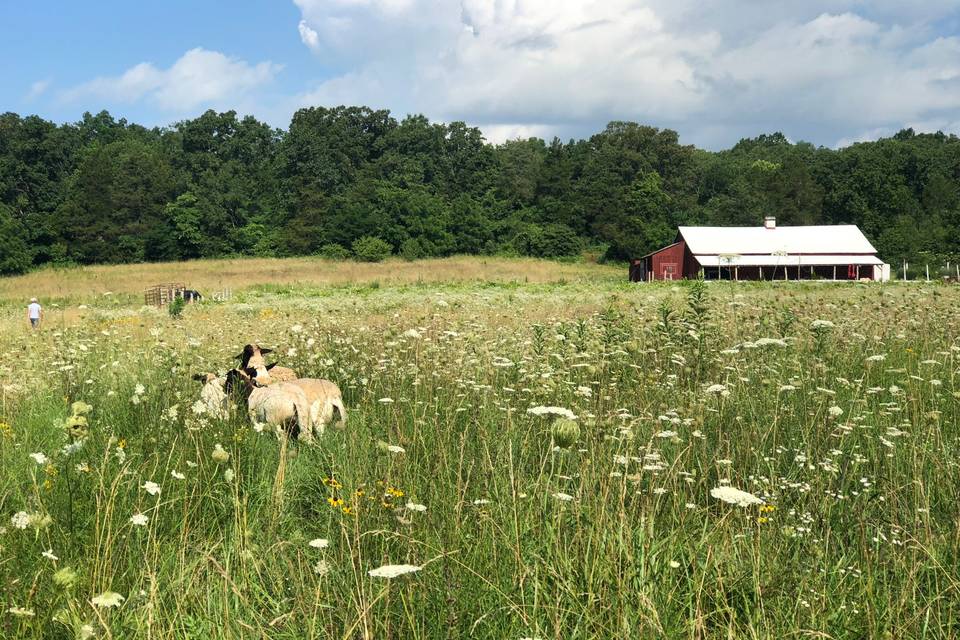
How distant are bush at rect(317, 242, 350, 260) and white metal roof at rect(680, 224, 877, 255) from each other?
104ft

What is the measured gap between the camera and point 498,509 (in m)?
3.25

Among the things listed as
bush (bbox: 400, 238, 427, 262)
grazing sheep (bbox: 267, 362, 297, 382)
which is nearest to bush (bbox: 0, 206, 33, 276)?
bush (bbox: 400, 238, 427, 262)

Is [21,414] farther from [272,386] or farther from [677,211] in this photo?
[677,211]

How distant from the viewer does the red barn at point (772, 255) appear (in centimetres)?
5334

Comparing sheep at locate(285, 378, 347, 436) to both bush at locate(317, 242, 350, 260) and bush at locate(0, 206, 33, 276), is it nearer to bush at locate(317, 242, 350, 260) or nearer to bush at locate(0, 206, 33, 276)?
bush at locate(317, 242, 350, 260)

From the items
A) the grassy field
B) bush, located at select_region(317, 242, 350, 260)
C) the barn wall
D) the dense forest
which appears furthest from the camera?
the dense forest

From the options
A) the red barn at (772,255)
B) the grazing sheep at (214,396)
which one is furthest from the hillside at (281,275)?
the grazing sheep at (214,396)

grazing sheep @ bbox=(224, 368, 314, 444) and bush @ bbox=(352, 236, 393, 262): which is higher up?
bush @ bbox=(352, 236, 393, 262)

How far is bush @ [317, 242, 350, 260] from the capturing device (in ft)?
236

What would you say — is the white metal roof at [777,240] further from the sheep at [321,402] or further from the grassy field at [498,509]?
the sheep at [321,402]

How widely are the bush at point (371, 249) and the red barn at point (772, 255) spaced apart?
26241 millimetres

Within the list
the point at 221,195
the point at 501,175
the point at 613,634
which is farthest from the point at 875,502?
the point at 501,175

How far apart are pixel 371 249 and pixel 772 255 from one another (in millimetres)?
35957

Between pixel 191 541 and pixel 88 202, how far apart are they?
8642cm
